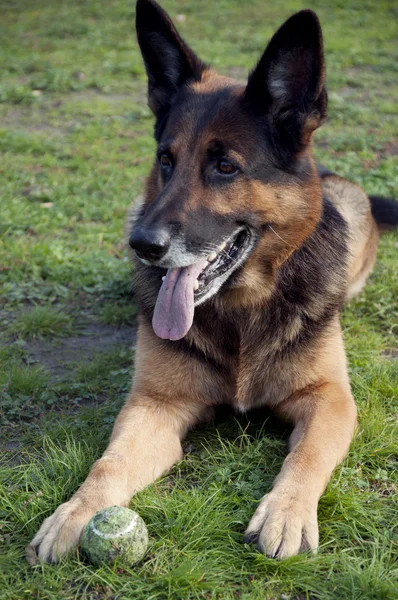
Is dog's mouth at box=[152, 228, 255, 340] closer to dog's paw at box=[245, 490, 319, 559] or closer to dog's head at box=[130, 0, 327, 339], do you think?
dog's head at box=[130, 0, 327, 339]

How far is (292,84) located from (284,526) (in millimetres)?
2108

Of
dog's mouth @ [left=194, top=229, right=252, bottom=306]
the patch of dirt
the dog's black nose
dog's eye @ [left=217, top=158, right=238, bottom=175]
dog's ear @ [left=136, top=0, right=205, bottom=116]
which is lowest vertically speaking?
the patch of dirt

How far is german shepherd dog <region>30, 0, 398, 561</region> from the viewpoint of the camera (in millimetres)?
3201

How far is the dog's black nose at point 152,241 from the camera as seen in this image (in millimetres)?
3139

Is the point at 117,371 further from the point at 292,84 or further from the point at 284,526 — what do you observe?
the point at 292,84

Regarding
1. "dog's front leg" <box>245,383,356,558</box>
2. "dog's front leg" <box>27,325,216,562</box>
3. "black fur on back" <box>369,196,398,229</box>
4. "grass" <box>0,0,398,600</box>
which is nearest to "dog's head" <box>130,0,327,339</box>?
"dog's front leg" <box>27,325,216,562</box>

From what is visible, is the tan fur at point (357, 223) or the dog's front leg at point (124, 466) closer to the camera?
the dog's front leg at point (124, 466)

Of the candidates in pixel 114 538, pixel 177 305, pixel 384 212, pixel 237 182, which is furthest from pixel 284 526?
pixel 384 212

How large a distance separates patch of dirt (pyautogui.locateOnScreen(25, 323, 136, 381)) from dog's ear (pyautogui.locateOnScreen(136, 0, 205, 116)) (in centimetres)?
169

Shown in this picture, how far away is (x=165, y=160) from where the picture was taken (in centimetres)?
359

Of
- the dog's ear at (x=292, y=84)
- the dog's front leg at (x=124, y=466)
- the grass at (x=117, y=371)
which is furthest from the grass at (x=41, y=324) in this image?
the dog's ear at (x=292, y=84)

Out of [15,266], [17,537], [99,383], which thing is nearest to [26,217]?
[15,266]

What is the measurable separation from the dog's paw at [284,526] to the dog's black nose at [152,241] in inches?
47.9

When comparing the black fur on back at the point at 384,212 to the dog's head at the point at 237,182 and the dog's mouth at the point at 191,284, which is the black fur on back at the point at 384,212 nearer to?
the dog's head at the point at 237,182
